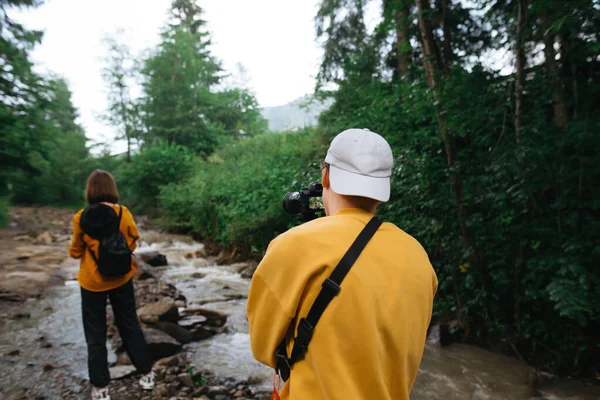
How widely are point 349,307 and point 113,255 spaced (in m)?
2.87

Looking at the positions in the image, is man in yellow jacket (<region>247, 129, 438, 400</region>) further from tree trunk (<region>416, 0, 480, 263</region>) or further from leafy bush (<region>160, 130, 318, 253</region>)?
tree trunk (<region>416, 0, 480, 263</region>)

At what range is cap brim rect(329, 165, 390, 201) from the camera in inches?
51.7

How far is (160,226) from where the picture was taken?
59.0ft

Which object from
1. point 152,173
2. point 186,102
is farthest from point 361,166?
point 186,102

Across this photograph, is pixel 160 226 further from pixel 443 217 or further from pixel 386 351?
pixel 386 351

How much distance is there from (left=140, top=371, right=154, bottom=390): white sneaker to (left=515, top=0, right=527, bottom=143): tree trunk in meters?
4.57

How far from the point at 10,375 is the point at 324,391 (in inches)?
170

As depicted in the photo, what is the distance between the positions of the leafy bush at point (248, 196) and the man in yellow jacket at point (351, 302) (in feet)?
11.2

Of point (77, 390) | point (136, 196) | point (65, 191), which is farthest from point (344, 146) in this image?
point (65, 191)

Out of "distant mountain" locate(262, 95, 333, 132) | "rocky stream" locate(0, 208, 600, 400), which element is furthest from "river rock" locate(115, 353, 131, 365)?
"distant mountain" locate(262, 95, 333, 132)

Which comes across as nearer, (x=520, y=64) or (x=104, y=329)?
(x=104, y=329)

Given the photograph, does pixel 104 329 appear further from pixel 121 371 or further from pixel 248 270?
pixel 248 270

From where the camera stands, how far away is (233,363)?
4930 mm

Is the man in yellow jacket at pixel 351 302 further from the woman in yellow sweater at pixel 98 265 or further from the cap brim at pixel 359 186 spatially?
the woman in yellow sweater at pixel 98 265
